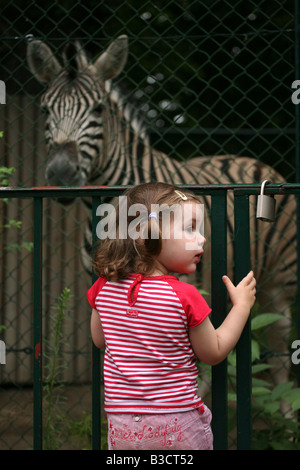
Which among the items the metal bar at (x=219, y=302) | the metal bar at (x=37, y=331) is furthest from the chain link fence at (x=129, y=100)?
the metal bar at (x=219, y=302)

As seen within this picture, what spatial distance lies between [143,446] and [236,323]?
0.40 meters

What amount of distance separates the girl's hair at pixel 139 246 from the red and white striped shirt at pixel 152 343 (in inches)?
1.3

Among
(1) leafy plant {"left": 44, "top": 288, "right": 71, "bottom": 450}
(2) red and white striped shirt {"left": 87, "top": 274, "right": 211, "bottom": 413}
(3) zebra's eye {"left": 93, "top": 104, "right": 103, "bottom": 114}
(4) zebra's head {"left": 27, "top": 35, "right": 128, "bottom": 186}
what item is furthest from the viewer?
(3) zebra's eye {"left": 93, "top": 104, "right": 103, "bottom": 114}

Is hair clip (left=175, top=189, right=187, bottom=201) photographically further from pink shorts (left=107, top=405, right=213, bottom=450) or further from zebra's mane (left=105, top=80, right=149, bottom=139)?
zebra's mane (left=105, top=80, right=149, bottom=139)

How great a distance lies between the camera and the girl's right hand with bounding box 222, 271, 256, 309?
62.1 inches

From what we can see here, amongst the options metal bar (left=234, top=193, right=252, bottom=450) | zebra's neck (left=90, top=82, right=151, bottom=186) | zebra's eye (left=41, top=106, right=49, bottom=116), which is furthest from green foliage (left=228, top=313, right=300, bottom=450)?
zebra's eye (left=41, top=106, right=49, bottom=116)

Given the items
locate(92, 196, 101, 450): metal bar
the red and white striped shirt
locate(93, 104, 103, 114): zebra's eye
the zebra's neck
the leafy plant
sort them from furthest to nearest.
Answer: the zebra's neck < locate(93, 104, 103, 114): zebra's eye < the leafy plant < locate(92, 196, 101, 450): metal bar < the red and white striped shirt

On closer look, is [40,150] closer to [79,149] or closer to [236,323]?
[79,149]

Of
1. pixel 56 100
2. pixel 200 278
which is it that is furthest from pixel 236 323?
pixel 56 100

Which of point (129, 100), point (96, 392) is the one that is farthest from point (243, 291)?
point (129, 100)

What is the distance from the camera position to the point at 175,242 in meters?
1.54

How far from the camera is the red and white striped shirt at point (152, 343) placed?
4.83 ft

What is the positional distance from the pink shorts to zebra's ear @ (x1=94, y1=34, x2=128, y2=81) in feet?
7.63

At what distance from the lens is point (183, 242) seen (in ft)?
5.05
